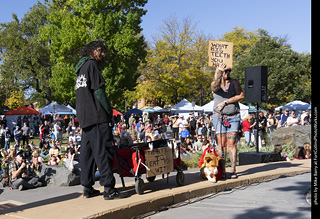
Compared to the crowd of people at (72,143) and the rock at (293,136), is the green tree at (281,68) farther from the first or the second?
the rock at (293,136)

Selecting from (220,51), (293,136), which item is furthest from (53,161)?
(293,136)

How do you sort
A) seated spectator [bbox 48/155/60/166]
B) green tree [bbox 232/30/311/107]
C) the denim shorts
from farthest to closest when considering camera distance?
green tree [bbox 232/30/311/107] → seated spectator [bbox 48/155/60/166] → the denim shorts

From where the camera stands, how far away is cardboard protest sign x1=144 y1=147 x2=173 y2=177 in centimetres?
529

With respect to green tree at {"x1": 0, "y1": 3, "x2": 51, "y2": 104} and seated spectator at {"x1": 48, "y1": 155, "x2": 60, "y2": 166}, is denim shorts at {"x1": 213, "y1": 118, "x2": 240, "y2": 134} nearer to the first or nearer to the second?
seated spectator at {"x1": 48, "y1": 155, "x2": 60, "y2": 166}

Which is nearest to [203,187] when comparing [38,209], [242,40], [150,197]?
[150,197]

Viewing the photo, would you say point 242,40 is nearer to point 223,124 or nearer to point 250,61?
point 250,61

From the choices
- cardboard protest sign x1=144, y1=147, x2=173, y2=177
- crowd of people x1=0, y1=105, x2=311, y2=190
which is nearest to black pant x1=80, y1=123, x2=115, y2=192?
cardboard protest sign x1=144, y1=147, x2=173, y2=177

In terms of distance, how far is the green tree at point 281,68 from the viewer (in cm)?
4484

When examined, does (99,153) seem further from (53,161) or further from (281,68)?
(281,68)

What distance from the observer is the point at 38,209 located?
14.5 feet

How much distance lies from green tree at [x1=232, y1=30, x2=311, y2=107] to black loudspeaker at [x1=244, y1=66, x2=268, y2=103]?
36.3m

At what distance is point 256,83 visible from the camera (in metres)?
9.61

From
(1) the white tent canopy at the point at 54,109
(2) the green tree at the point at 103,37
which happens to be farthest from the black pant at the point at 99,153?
(2) the green tree at the point at 103,37

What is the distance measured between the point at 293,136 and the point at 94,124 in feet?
32.3
